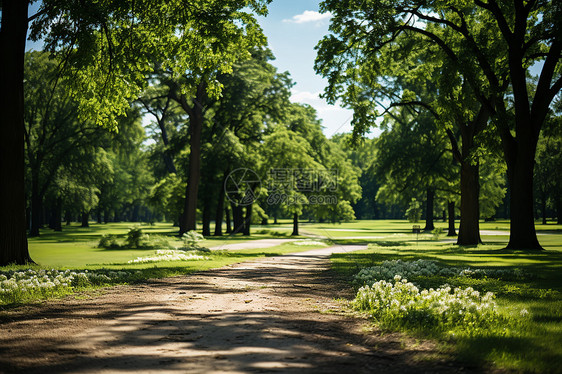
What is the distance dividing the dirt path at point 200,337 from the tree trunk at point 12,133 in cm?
609

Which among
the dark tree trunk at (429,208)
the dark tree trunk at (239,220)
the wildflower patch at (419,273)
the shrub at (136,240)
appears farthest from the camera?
the dark tree trunk at (429,208)

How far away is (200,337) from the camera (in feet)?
18.1

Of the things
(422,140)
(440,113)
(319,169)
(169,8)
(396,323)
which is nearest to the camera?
(396,323)

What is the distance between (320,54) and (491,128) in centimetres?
869

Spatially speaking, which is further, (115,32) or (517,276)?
(115,32)

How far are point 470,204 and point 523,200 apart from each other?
6.72 metres

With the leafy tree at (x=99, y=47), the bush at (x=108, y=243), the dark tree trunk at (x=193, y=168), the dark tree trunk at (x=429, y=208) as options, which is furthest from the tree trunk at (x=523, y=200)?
the dark tree trunk at (x=429, y=208)

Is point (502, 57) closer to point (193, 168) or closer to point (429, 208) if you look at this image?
point (193, 168)

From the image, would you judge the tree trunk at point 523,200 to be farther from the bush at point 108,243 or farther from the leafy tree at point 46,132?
the leafy tree at point 46,132

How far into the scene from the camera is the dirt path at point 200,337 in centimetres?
445

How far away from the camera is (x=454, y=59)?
21.2 meters

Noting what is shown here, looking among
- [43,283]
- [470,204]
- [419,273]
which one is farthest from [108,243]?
[470,204]

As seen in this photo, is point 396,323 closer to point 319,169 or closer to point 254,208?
point 319,169

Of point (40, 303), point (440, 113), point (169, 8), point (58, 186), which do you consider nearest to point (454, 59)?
point (440, 113)
